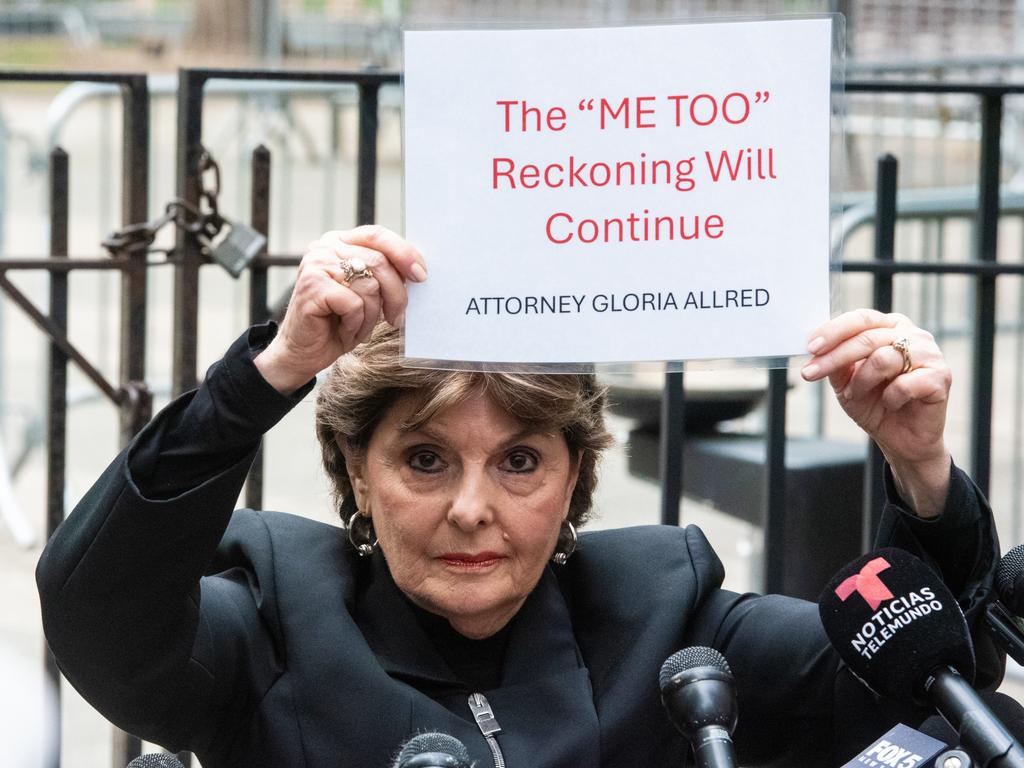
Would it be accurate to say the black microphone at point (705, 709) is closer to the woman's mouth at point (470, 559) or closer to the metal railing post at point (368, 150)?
the woman's mouth at point (470, 559)

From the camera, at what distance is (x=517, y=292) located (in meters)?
2.07

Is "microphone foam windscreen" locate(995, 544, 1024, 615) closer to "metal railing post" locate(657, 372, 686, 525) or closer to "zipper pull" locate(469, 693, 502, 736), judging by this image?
"zipper pull" locate(469, 693, 502, 736)

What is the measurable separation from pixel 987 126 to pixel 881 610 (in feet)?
Answer: 5.75

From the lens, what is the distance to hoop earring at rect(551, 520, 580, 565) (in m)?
2.50

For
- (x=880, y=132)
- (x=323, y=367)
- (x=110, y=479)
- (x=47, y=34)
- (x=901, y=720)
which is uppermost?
(x=47, y=34)

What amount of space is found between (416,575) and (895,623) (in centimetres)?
65

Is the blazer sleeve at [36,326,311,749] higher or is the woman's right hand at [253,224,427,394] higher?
the woman's right hand at [253,224,427,394]

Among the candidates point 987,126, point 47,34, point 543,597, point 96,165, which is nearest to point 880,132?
point 987,126

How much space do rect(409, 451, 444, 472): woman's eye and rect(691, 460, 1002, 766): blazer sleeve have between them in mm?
490

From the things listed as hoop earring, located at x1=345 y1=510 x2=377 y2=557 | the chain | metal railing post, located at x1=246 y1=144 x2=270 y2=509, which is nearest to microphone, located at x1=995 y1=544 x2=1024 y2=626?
hoop earring, located at x1=345 y1=510 x2=377 y2=557

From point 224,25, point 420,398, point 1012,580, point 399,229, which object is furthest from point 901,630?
point 224,25

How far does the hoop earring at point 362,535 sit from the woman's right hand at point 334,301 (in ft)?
1.48

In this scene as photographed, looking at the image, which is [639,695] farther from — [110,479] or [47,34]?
[47,34]

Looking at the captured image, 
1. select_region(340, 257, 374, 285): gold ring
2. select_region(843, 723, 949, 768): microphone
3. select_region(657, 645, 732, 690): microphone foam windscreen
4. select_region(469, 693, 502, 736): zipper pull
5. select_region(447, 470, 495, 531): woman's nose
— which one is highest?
select_region(340, 257, 374, 285): gold ring
